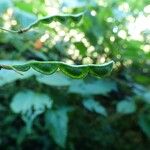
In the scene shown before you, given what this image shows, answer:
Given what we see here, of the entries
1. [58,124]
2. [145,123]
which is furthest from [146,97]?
[58,124]

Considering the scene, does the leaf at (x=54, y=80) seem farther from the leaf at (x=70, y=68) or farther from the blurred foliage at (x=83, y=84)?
the leaf at (x=70, y=68)

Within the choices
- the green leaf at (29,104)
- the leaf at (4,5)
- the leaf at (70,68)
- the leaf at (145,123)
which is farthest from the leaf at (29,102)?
the leaf at (70,68)

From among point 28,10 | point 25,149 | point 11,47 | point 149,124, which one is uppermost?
point 28,10

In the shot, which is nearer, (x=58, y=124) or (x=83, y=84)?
(x=58, y=124)

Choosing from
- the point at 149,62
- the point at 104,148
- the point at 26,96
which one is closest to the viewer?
the point at 26,96

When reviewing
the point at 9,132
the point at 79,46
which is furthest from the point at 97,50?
the point at 9,132

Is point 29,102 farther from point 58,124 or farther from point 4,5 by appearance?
point 4,5

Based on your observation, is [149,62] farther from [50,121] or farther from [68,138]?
[50,121]

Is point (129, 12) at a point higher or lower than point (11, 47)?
higher
